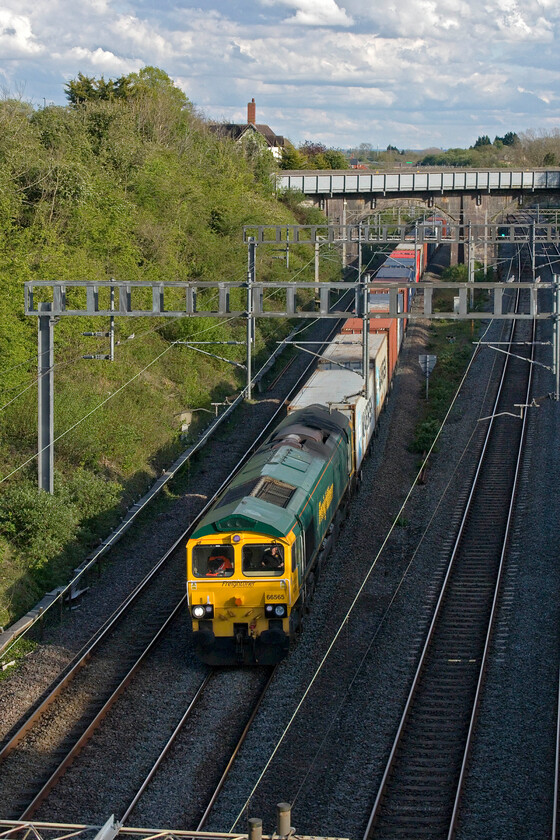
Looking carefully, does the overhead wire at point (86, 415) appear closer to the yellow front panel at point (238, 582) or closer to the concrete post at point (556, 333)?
Answer: the yellow front panel at point (238, 582)

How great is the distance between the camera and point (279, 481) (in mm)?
15992

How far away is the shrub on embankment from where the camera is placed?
2036 centimetres

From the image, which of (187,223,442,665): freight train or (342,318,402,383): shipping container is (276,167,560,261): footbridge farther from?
(187,223,442,665): freight train

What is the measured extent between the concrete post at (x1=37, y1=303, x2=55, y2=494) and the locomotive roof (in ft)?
14.8

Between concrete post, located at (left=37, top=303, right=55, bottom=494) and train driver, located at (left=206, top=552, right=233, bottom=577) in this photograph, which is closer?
train driver, located at (left=206, top=552, right=233, bottom=577)

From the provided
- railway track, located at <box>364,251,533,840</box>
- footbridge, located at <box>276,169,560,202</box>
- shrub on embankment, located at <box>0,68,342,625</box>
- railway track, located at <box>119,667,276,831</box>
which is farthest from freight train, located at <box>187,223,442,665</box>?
footbridge, located at <box>276,169,560,202</box>

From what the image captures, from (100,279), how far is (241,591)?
637 inches

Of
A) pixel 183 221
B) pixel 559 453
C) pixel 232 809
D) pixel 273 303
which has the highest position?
pixel 183 221

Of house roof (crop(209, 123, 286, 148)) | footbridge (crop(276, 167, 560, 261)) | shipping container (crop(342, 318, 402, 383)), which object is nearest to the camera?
shipping container (crop(342, 318, 402, 383))

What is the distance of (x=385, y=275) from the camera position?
4022cm

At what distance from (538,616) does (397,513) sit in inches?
243

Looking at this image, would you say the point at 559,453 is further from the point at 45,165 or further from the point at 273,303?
the point at 273,303

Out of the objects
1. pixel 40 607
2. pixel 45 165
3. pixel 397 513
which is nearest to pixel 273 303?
pixel 45 165

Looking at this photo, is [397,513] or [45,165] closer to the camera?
[397,513]
